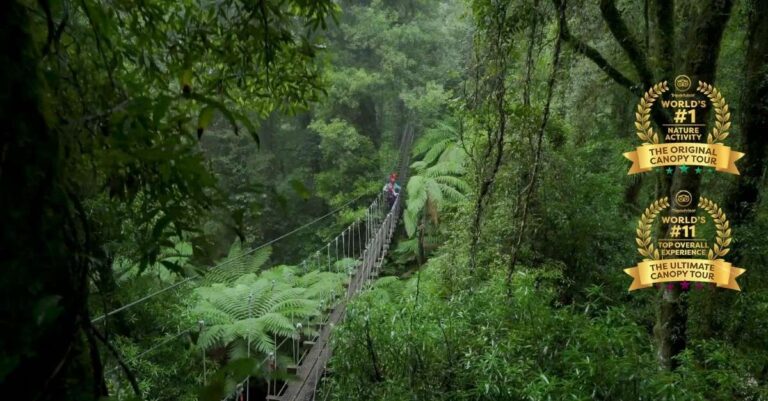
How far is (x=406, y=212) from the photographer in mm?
5973

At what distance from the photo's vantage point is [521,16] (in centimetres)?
196

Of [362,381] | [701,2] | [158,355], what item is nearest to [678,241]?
[701,2]

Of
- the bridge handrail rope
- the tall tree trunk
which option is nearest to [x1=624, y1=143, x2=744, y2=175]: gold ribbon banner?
the bridge handrail rope

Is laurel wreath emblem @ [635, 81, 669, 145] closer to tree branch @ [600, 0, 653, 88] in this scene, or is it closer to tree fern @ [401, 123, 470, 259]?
tree branch @ [600, 0, 653, 88]

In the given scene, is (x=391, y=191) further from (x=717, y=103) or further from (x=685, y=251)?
(x=717, y=103)

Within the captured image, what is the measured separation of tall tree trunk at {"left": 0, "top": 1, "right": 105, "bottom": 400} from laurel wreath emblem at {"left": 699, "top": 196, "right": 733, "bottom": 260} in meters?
2.69

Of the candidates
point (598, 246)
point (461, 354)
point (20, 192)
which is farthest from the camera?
point (598, 246)

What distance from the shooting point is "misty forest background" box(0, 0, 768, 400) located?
0.37 metres

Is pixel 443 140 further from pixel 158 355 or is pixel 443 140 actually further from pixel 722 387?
pixel 722 387

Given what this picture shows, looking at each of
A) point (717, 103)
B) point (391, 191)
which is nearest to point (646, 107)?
point (717, 103)

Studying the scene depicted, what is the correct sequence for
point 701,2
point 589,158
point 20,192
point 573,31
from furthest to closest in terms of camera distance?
1. point 589,158
2. point 573,31
3. point 701,2
4. point 20,192

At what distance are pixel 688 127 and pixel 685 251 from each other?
2.05ft

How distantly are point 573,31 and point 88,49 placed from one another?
2.71 m

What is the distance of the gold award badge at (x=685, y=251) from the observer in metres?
2.26
